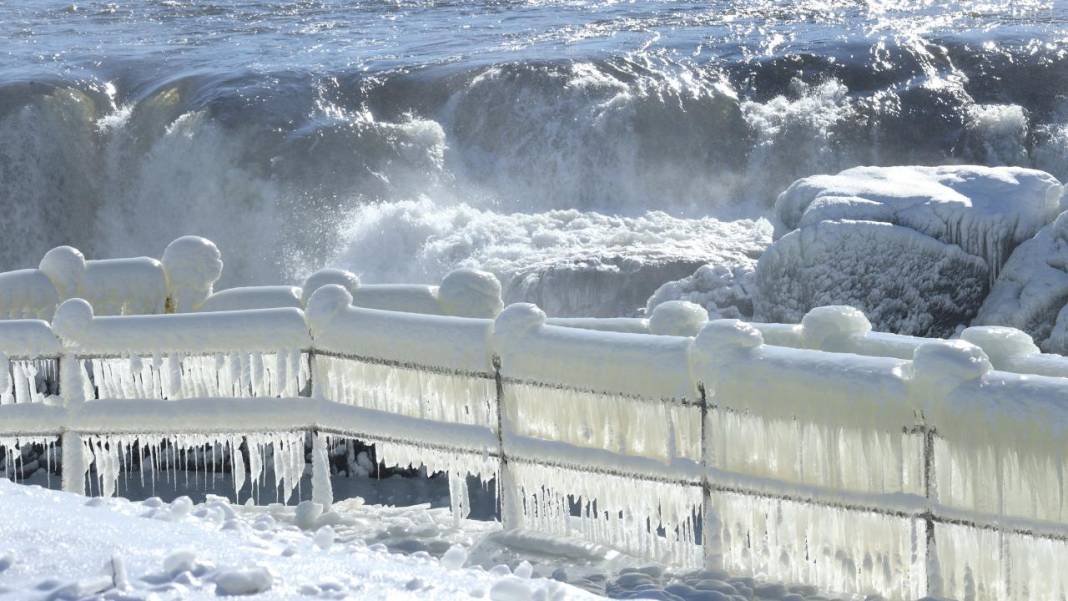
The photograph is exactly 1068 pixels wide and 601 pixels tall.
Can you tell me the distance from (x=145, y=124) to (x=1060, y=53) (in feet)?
48.1

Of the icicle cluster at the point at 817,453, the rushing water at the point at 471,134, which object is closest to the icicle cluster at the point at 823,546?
the icicle cluster at the point at 817,453

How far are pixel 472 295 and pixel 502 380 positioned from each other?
113 centimetres

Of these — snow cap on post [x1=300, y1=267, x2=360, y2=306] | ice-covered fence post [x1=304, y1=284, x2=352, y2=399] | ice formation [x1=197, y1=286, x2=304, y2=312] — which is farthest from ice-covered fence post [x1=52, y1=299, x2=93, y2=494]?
snow cap on post [x1=300, y1=267, x2=360, y2=306]

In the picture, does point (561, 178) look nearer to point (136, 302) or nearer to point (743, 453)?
point (136, 302)

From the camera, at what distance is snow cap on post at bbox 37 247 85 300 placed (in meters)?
7.66

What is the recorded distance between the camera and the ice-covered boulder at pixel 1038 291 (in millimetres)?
10984

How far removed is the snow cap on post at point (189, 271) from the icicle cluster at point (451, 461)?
5.09 feet

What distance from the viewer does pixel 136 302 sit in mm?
7695

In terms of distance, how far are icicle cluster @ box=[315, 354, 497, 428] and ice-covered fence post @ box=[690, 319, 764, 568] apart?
1.04 metres

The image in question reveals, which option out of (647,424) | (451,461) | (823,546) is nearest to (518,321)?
(647,424)

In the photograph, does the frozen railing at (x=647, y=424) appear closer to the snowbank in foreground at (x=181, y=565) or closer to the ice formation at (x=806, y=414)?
the ice formation at (x=806, y=414)

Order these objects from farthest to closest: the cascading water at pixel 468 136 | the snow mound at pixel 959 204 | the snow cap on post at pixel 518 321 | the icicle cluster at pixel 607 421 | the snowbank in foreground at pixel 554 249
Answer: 1. the cascading water at pixel 468 136
2. the snowbank in foreground at pixel 554 249
3. the snow mound at pixel 959 204
4. the snow cap on post at pixel 518 321
5. the icicle cluster at pixel 607 421

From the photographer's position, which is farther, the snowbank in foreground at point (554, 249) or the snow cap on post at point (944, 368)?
the snowbank in foreground at point (554, 249)

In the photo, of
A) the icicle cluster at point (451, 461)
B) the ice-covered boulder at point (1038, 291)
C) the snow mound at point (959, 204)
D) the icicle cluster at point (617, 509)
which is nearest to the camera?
the icicle cluster at point (617, 509)
